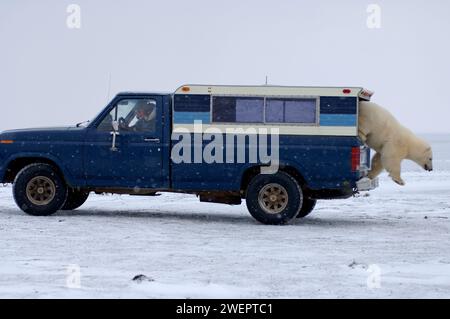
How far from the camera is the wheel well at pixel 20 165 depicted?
14961 millimetres

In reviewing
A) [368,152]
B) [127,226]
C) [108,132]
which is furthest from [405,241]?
[108,132]

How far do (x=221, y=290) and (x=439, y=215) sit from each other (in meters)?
9.07

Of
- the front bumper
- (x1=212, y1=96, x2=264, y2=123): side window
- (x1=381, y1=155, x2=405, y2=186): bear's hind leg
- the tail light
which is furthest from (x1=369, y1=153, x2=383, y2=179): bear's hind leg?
(x1=212, y1=96, x2=264, y2=123): side window

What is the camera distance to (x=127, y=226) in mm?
13594

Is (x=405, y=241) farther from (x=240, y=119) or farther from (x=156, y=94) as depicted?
(x=156, y=94)

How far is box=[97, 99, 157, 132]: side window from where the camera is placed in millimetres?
14492

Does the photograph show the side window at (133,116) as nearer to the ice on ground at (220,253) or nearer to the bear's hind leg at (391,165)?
the ice on ground at (220,253)

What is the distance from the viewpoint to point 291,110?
46.3ft

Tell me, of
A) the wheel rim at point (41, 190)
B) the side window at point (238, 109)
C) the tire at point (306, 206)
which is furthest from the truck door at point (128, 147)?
the tire at point (306, 206)

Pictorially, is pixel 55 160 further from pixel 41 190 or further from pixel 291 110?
pixel 291 110

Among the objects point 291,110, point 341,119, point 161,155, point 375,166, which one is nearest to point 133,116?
point 161,155

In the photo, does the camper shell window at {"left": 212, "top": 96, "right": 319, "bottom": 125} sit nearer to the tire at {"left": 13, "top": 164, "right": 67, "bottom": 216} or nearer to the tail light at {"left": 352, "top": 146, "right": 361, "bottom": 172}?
the tail light at {"left": 352, "top": 146, "right": 361, "bottom": 172}

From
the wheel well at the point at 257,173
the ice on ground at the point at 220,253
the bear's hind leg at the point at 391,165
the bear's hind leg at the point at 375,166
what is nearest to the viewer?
the ice on ground at the point at 220,253

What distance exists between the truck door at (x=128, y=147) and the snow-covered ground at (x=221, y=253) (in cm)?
68
